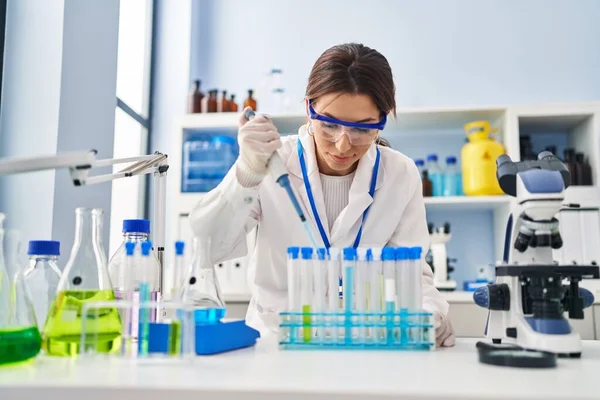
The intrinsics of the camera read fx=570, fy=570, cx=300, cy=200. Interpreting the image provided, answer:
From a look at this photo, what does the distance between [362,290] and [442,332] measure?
0.21 metres

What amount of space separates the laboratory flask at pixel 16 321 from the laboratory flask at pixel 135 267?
0.15 m

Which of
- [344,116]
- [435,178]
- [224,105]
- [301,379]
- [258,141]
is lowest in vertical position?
[301,379]

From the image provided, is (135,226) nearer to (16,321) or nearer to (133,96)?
(16,321)

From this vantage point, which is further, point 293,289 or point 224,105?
point 224,105

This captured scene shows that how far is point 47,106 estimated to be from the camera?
2164 millimetres

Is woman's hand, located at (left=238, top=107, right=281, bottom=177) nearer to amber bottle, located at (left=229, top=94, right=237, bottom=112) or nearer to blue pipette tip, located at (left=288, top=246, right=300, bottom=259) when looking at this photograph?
blue pipette tip, located at (left=288, top=246, right=300, bottom=259)

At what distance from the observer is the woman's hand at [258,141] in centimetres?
110

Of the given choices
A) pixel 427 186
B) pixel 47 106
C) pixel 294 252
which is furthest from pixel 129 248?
pixel 427 186

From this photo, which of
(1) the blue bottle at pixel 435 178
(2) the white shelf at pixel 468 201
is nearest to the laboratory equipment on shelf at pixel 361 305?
(2) the white shelf at pixel 468 201

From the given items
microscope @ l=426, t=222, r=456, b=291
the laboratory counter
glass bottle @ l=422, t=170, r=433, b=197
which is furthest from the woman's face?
glass bottle @ l=422, t=170, r=433, b=197

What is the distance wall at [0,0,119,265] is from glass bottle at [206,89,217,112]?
0.83 metres

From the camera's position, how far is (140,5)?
347cm

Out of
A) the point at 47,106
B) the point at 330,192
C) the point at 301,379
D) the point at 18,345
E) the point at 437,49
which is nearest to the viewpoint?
the point at 301,379

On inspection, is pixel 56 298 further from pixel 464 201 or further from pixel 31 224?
pixel 464 201
